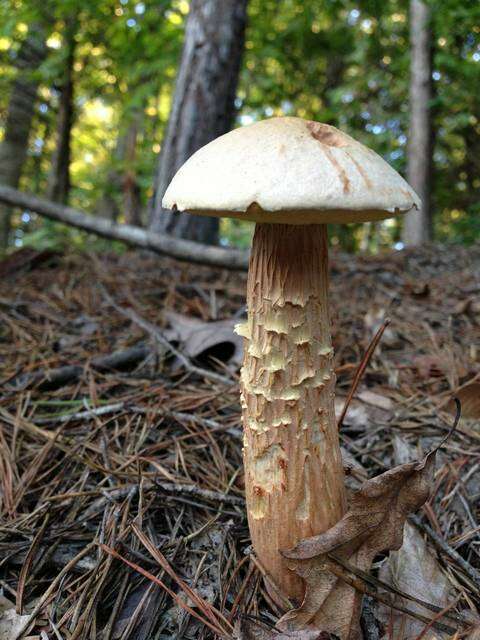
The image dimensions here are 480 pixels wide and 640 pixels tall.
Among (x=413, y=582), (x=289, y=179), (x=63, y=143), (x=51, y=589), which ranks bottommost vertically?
(x=51, y=589)

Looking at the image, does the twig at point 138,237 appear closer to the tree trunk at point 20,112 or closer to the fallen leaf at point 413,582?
the fallen leaf at point 413,582

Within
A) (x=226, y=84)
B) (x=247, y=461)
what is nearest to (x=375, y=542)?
(x=247, y=461)

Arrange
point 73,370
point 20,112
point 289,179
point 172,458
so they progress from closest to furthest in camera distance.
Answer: point 289,179
point 172,458
point 73,370
point 20,112

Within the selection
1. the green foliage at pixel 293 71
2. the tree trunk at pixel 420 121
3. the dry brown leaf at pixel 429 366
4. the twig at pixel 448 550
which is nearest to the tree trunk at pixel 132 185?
the green foliage at pixel 293 71

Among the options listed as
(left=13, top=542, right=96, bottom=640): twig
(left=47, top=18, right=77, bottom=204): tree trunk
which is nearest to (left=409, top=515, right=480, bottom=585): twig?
(left=13, top=542, right=96, bottom=640): twig

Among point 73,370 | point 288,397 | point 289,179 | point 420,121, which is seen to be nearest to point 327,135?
point 289,179

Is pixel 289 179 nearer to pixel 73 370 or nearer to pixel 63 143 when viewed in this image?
pixel 73 370

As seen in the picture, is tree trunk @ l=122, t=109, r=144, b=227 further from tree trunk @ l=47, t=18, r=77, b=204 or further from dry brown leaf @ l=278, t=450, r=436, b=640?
dry brown leaf @ l=278, t=450, r=436, b=640
